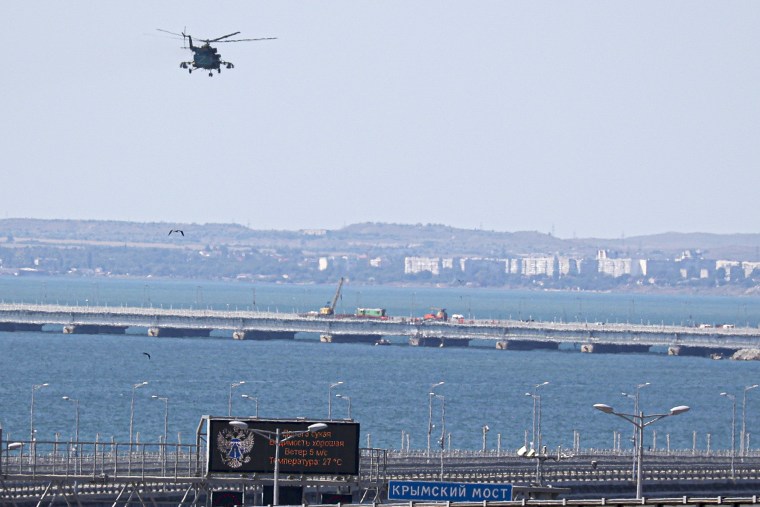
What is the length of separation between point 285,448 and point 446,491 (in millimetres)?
9378

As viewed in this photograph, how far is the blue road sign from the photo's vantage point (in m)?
58.0

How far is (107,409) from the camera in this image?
147750 millimetres

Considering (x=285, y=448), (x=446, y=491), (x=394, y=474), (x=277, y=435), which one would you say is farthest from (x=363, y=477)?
(x=446, y=491)

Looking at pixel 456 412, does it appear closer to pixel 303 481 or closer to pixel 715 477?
pixel 715 477

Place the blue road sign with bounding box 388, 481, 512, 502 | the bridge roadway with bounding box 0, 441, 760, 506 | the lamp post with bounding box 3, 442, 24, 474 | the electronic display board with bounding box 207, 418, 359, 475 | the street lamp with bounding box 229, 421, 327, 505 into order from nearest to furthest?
the blue road sign with bounding box 388, 481, 512, 502 < the street lamp with bounding box 229, 421, 327, 505 < the electronic display board with bounding box 207, 418, 359, 475 < the lamp post with bounding box 3, 442, 24, 474 < the bridge roadway with bounding box 0, 441, 760, 506

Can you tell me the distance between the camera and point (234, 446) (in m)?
65.6

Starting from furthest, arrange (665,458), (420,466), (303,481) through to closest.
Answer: (665,458), (420,466), (303,481)

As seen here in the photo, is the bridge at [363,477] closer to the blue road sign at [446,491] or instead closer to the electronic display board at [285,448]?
the electronic display board at [285,448]

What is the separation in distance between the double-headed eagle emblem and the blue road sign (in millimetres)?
8742

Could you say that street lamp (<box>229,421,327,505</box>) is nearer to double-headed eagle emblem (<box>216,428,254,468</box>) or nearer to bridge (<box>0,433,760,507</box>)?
double-headed eagle emblem (<box>216,428,254,468</box>)

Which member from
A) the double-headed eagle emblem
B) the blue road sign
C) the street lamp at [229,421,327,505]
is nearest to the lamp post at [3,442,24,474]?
the double-headed eagle emblem

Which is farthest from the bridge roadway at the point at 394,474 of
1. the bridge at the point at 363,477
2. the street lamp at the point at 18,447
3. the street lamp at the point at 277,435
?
the street lamp at the point at 277,435

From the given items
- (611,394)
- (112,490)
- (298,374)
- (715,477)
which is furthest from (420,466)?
(298,374)

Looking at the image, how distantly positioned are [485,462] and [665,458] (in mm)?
14963
